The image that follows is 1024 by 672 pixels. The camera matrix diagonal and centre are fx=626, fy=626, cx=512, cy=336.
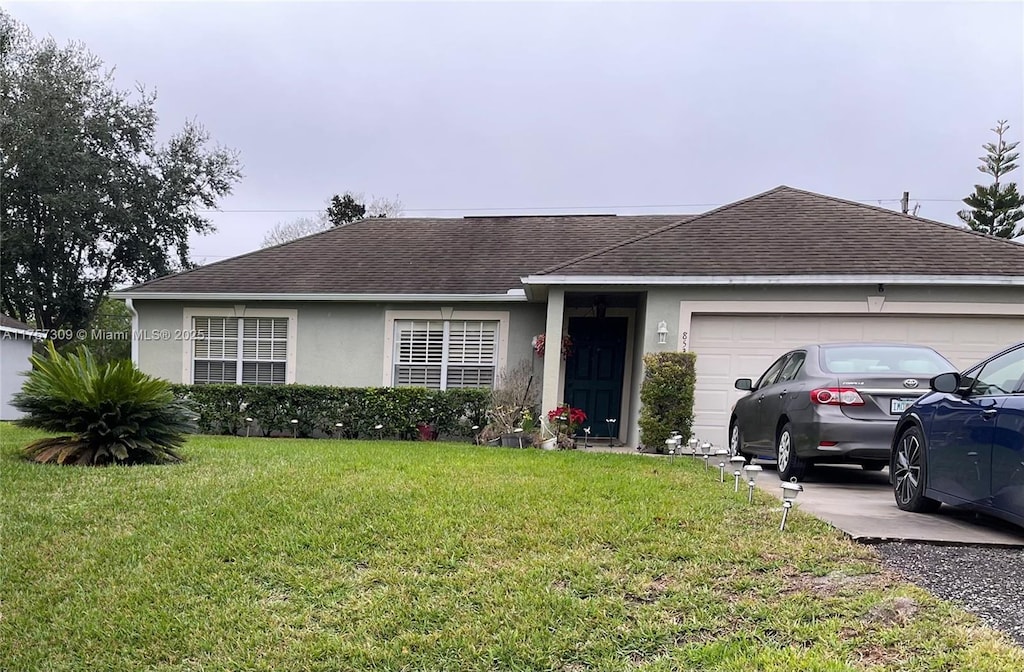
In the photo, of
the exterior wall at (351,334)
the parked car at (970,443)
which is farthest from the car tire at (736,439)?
the exterior wall at (351,334)

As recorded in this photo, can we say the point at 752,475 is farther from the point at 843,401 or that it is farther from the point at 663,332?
the point at 663,332

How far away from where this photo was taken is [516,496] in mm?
4746

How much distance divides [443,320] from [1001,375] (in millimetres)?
8889

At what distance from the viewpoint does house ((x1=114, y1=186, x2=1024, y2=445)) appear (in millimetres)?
9078

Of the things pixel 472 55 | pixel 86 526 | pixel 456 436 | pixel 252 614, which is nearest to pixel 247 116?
pixel 472 55

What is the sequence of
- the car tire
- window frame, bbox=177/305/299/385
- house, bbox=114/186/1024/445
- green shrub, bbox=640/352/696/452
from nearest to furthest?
the car tire < green shrub, bbox=640/352/696/452 < house, bbox=114/186/1024/445 < window frame, bbox=177/305/299/385

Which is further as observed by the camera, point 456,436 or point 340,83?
point 340,83

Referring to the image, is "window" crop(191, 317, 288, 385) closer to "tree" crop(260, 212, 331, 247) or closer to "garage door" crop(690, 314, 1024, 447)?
"garage door" crop(690, 314, 1024, 447)

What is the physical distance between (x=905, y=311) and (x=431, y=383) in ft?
25.5

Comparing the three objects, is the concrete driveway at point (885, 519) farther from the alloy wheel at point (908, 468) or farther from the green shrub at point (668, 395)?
the green shrub at point (668, 395)

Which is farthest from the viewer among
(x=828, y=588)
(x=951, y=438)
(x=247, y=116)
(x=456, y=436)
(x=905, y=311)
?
(x=247, y=116)

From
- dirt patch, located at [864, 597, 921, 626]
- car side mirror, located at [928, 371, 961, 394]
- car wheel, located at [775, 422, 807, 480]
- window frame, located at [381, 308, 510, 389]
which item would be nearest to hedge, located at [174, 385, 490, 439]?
window frame, located at [381, 308, 510, 389]

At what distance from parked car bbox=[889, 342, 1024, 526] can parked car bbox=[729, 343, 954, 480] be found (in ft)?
2.39

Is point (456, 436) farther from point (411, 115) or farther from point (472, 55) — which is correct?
point (411, 115)
